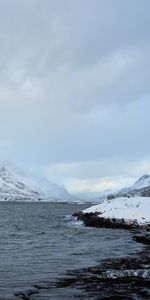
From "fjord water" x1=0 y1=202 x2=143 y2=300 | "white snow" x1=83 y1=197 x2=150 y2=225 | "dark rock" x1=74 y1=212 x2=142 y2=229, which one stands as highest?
"white snow" x1=83 y1=197 x2=150 y2=225

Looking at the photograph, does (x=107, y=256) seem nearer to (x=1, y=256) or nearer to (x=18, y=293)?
(x=1, y=256)

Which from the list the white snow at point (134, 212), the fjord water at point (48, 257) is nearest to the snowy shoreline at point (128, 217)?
the white snow at point (134, 212)

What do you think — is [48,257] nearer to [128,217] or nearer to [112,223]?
[112,223]

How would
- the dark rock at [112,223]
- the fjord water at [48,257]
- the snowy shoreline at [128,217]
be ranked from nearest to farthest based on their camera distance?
the fjord water at [48,257], the snowy shoreline at [128,217], the dark rock at [112,223]

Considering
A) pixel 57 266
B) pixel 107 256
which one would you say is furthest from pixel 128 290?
pixel 107 256

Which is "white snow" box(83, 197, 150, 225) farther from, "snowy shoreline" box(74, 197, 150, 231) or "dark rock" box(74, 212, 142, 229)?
"dark rock" box(74, 212, 142, 229)

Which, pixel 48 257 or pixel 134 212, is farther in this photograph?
pixel 134 212

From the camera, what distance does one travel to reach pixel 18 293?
20.7m

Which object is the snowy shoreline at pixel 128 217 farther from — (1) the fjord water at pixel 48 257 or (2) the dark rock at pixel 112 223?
(1) the fjord water at pixel 48 257

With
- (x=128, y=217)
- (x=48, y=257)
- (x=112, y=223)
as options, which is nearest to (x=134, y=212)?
(x=128, y=217)

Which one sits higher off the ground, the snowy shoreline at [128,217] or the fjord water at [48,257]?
the snowy shoreline at [128,217]

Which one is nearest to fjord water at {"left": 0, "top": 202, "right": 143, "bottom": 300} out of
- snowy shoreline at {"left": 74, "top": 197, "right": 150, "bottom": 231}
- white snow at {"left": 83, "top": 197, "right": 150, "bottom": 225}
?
snowy shoreline at {"left": 74, "top": 197, "right": 150, "bottom": 231}

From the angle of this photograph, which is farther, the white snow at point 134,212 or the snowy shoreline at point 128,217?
the white snow at point 134,212

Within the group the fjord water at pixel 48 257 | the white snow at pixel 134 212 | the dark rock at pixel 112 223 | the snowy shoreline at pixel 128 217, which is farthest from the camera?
the white snow at pixel 134 212
